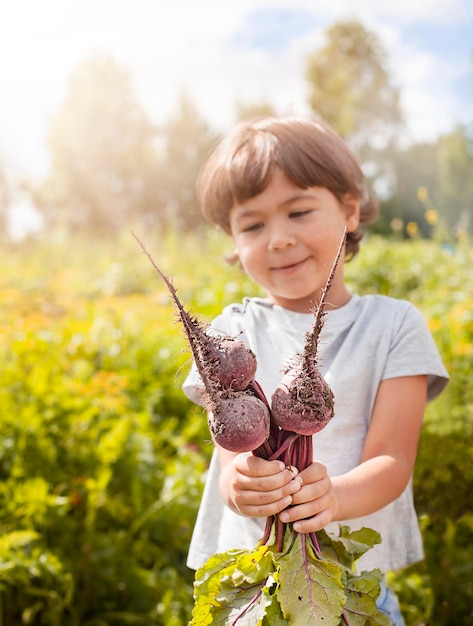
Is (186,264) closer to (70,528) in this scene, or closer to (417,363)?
(70,528)

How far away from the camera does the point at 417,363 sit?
1.72 meters

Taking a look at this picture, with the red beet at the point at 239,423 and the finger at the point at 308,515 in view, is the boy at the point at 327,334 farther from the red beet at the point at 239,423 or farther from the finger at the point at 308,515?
the red beet at the point at 239,423

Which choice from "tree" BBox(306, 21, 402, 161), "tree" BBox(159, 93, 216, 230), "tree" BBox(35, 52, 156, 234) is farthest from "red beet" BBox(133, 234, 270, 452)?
"tree" BBox(159, 93, 216, 230)

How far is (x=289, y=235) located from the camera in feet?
5.53

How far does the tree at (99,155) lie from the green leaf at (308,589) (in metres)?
27.1

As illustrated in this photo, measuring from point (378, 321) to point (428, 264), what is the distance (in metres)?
6.15

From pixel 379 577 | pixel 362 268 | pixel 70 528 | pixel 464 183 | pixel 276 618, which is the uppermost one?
pixel 464 183

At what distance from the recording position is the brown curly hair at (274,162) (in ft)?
5.73

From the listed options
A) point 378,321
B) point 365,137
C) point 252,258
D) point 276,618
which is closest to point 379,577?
point 276,618

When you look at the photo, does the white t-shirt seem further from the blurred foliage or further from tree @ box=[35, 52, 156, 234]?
tree @ box=[35, 52, 156, 234]

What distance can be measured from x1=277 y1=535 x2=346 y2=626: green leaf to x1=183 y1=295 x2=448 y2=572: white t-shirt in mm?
522

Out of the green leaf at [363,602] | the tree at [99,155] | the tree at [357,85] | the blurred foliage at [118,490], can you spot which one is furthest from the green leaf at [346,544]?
the tree at [99,155]

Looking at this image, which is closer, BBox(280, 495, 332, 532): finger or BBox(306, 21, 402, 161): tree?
BBox(280, 495, 332, 532): finger

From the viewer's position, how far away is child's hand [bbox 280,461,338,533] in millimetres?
1219
